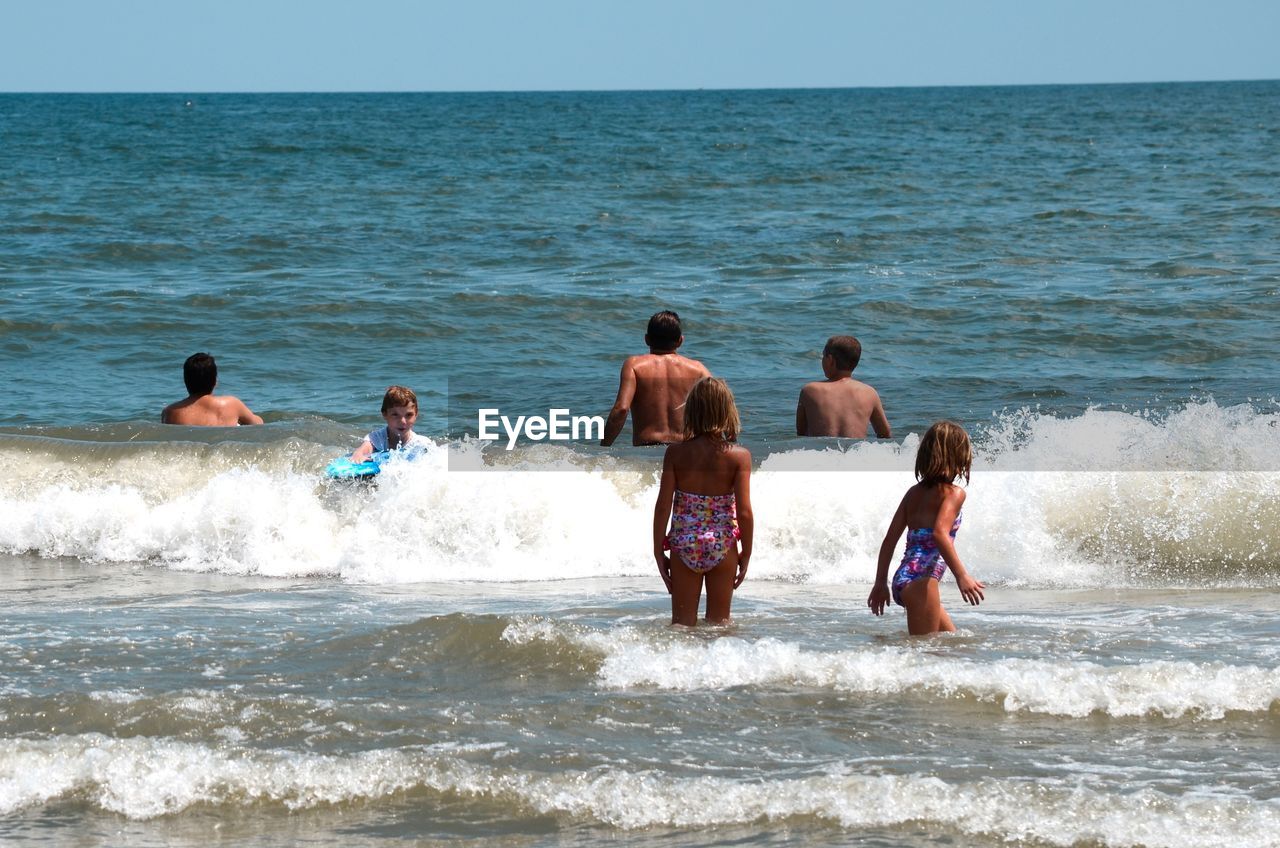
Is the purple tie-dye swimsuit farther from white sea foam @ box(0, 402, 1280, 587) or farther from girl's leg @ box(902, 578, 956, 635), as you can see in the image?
white sea foam @ box(0, 402, 1280, 587)

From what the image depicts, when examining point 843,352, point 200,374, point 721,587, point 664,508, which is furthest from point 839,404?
point 200,374

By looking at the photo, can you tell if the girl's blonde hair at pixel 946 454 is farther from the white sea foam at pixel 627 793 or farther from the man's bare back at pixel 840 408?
the man's bare back at pixel 840 408

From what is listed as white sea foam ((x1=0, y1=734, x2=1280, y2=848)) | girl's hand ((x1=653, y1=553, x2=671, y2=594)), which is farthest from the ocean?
girl's hand ((x1=653, y1=553, x2=671, y2=594))

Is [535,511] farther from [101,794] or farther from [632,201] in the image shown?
[632,201]

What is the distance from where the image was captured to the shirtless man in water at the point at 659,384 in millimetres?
9039

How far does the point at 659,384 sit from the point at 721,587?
2857 millimetres

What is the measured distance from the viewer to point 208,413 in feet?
34.9

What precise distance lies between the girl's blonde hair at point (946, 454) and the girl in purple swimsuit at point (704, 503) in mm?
761

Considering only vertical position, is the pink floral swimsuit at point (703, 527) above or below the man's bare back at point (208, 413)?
below

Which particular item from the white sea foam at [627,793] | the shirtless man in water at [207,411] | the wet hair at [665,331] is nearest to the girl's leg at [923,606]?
the white sea foam at [627,793]

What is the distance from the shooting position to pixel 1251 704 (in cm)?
550

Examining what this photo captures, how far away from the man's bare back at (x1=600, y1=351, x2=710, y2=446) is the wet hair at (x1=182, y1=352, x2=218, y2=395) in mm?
2910

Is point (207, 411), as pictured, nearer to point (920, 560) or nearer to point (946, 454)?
point (920, 560)

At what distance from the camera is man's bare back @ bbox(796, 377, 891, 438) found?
962 centimetres
